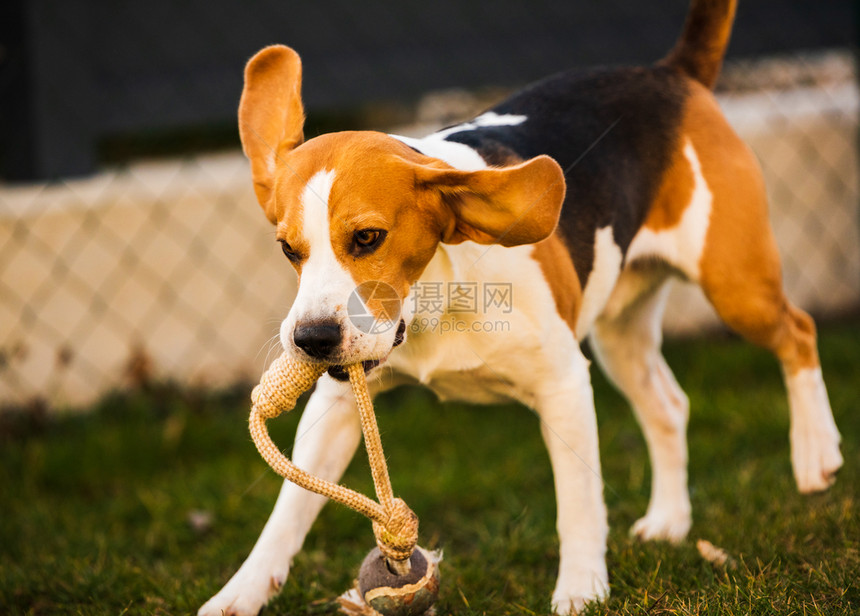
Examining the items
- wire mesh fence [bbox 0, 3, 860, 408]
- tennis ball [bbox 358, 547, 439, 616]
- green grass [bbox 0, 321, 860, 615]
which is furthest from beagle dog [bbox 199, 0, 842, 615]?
wire mesh fence [bbox 0, 3, 860, 408]

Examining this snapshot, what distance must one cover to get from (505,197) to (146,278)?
351 cm

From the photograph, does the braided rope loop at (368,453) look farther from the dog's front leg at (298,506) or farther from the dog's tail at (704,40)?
A: the dog's tail at (704,40)

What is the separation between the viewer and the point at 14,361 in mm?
5102

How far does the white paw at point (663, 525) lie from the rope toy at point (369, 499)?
1.33 metres

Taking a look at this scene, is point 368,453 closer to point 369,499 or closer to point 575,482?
point 369,499

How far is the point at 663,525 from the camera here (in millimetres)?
3770

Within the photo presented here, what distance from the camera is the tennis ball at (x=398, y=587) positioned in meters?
2.61

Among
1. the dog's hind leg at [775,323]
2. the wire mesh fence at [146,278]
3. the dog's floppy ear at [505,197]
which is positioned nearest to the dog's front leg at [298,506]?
the dog's floppy ear at [505,197]

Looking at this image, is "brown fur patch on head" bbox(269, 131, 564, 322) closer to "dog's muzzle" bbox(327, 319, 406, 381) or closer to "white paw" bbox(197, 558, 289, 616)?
"dog's muzzle" bbox(327, 319, 406, 381)

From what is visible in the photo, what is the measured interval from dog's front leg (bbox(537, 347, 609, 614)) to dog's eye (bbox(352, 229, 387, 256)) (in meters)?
0.82

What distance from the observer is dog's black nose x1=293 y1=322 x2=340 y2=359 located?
2361 mm

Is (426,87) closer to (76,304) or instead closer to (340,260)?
(76,304)

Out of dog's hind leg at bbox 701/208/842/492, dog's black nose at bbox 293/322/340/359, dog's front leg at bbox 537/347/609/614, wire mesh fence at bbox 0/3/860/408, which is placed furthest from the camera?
wire mesh fence at bbox 0/3/860/408

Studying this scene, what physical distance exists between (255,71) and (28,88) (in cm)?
309
